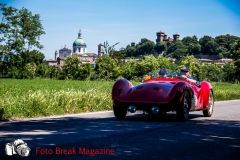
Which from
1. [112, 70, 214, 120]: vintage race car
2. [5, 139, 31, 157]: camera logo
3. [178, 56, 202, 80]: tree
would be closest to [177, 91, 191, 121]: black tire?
[112, 70, 214, 120]: vintage race car

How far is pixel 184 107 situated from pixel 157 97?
0.79 metres

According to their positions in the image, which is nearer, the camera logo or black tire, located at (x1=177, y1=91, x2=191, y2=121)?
the camera logo

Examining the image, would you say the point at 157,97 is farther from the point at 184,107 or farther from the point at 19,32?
the point at 19,32

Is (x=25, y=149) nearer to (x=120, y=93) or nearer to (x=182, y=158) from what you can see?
(x=182, y=158)

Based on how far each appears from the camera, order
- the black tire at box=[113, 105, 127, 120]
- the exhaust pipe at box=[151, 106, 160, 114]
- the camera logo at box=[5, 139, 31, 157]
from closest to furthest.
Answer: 1. the camera logo at box=[5, 139, 31, 157]
2. the exhaust pipe at box=[151, 106, 160, 114]
3. the black tire at box=[113, 105, 127, 120]

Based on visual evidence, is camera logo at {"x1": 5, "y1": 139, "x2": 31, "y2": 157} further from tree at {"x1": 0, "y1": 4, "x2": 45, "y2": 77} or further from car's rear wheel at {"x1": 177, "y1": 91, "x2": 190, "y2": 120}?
tree at {"x1": 0, "y1": 4, "x2": 45, "y2": 77}

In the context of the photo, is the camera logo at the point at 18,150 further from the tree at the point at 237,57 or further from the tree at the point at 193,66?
the tree at the point at 193,66

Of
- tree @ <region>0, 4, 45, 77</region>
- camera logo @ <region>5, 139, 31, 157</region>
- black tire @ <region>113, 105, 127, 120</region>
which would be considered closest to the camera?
camera logo @ <region>5, 139, 31, 157</region>

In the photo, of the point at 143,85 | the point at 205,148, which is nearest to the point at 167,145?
the point at 205,148

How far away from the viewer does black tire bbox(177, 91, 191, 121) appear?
357 inches

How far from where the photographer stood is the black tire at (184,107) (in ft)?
29.7

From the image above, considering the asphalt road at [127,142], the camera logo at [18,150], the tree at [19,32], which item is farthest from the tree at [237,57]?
the camera logo at [18,150]

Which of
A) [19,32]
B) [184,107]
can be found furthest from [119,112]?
[19,32]

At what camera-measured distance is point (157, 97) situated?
29.1 feet
